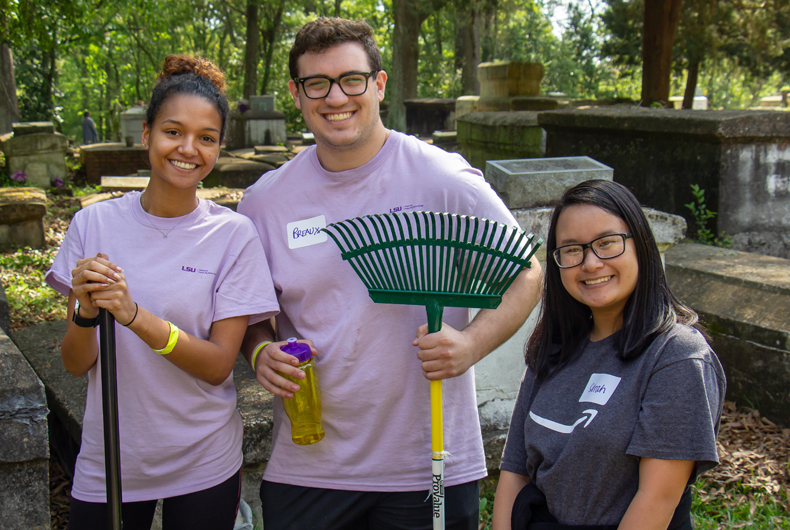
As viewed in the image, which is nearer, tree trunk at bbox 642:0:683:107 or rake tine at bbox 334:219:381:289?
rake tine at bbox 334:219:381:289

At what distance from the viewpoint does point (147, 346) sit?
6.15 feet

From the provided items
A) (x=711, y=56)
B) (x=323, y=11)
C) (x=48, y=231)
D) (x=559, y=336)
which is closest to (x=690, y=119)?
(x=559, y=336)

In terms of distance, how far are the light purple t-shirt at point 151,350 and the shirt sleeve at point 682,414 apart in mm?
1023

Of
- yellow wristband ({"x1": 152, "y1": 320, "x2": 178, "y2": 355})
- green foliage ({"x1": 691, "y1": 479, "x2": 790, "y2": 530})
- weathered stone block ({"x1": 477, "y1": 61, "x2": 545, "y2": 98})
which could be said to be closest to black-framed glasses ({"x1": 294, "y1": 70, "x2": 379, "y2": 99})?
yellow wristband ({"x1": 152, "y1": 320, "x2": 178, "y2": 355})

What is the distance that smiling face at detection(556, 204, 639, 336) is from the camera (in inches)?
67.2

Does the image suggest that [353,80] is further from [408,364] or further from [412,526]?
[412,526]

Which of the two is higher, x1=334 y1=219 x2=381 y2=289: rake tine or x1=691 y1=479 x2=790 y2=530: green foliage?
x1=334 y1=219 x2=381 y2=289: rake tine

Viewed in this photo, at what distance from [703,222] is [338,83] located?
4.64m

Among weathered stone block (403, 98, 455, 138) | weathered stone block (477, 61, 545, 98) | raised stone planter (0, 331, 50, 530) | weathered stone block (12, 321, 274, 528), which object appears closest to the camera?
raised stone planter (0, 331, 50, 530)

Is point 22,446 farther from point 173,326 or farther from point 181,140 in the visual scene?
point 181,140

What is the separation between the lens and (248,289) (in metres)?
1.91

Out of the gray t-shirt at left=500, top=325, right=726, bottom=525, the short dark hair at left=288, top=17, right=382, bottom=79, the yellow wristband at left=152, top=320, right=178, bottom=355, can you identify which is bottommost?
the gray t-shirt at left=500, top=325, right=726, bottom=525

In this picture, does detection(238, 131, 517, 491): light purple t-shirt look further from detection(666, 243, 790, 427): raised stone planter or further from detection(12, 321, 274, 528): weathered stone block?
detection(666, 243, 790, 427): raised stone planter

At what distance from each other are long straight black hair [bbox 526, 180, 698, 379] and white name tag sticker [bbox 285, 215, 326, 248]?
0.65 m
